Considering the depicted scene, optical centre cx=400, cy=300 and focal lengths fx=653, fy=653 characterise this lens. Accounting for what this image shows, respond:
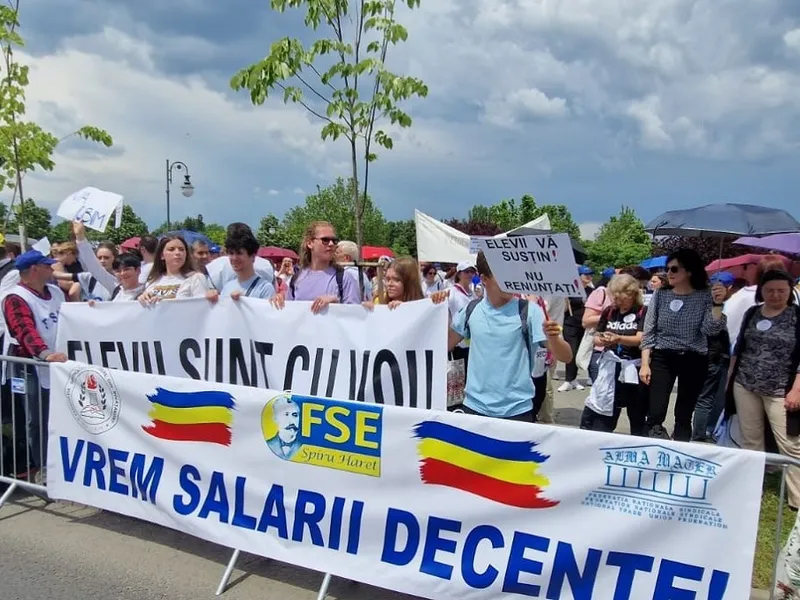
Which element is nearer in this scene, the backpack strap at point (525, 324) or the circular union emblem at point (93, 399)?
the backpack strap at point (525, 324)

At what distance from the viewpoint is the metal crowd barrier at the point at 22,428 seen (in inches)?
193

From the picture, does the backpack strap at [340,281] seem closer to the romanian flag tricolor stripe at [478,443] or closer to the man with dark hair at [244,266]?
the man with dark hair at [244,266]

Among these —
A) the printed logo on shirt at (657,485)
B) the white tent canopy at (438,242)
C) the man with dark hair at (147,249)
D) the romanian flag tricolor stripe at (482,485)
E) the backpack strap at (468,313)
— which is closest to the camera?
the printed logo on shirt at (657,485)

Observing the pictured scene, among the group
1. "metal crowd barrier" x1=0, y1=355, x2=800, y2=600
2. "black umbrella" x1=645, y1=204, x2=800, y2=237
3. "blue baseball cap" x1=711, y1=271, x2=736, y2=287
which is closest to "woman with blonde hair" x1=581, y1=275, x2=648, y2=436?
"black umbrella" x1=645, y1=204, x2=800, y2=237

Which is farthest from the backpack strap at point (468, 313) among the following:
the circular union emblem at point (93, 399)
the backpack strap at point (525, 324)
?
the circular union emblem at point (93, 399)

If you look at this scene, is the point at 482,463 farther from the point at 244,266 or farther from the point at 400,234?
the point at 400,234

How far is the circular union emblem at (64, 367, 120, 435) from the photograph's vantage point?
14.2ft

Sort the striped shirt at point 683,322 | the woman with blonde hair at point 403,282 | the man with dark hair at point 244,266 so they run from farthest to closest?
1. the striped shirt at point 683,322
2. the man with dark hair at point 244,266
3. the woman with blonde hair at point 403,282

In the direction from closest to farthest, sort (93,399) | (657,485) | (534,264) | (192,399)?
(657,485)
(534,264)
(192,399)
(93,399)

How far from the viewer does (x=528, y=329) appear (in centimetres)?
384

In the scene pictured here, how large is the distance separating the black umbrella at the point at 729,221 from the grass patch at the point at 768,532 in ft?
9.15

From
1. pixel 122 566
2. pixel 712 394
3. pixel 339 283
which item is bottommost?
pixel 122 566

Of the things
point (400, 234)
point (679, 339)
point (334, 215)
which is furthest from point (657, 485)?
point (400, 234)

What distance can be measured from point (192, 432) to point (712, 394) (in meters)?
5.48
